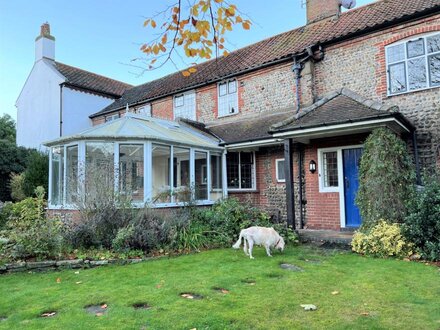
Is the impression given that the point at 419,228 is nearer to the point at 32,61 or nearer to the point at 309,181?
the point at 309,181

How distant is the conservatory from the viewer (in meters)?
10.2

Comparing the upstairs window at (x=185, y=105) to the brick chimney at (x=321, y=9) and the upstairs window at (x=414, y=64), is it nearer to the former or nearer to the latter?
the brick chimney at (x=321, y=9)

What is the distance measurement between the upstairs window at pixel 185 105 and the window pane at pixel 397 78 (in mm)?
9235

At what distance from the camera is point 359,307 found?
15.0ft

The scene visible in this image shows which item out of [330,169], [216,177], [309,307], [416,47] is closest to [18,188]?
[216,177]

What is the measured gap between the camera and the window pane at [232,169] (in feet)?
46.6

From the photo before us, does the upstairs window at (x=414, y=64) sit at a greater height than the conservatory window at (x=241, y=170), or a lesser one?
greater

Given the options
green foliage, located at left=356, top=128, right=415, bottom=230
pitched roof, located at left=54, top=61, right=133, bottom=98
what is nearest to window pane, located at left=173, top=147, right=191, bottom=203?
green foliage, located at left=356, top=128, right=415, bottom=230

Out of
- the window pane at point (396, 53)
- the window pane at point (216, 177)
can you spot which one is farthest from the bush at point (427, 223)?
the window pane at point (216, 177)

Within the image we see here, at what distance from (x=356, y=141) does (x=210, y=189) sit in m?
5.64

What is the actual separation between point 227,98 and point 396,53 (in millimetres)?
7231

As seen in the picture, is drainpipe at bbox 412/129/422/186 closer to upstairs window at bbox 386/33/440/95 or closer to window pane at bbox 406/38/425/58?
upstairs window at bbox 386/33/440/95

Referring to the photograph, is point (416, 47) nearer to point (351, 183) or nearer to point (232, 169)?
point (351, 183)

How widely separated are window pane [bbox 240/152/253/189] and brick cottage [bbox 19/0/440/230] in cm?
4
